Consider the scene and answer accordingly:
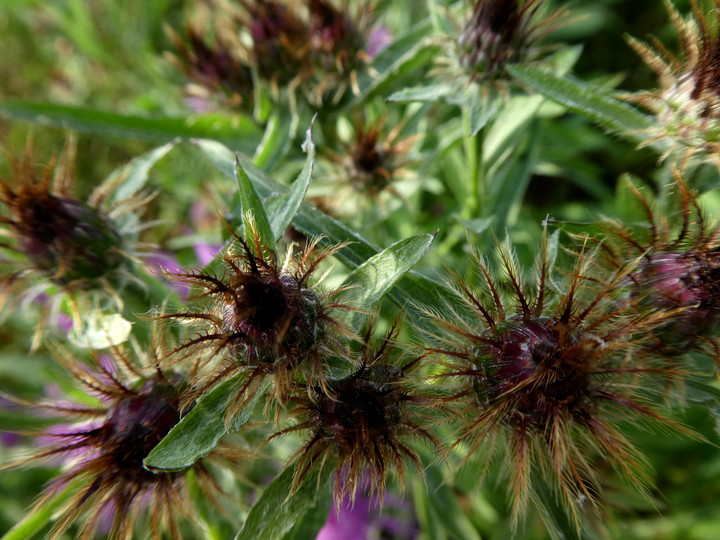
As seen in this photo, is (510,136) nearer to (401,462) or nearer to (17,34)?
(401,462)

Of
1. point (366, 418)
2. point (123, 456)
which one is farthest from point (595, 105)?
point (123, 456)

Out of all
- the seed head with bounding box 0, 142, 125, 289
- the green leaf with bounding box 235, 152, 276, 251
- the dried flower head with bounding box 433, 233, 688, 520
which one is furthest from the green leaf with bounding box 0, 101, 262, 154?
the dried flower head with bounding box 433, 233, 688, 520

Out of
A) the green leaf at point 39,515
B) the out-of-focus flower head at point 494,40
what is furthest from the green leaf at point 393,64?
the green leaf at point 39,515

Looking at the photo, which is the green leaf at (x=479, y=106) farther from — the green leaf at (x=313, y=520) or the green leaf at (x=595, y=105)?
the green leaf at (x=313, y=520)

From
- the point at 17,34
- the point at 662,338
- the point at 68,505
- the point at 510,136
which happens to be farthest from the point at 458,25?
the point at 17,34

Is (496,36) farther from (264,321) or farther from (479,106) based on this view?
(264,321)
